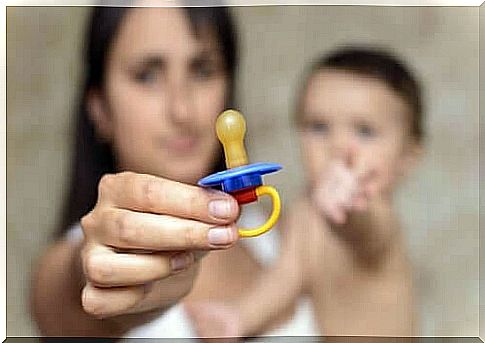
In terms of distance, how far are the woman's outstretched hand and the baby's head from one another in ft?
0.41

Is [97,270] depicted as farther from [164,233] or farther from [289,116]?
[289,116]

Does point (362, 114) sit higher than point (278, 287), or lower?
higher

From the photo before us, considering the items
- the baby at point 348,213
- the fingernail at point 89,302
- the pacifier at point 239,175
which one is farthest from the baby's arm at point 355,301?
the fingernail at point 89,302

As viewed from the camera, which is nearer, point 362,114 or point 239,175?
point 239,175

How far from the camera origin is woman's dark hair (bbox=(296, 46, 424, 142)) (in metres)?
0.84

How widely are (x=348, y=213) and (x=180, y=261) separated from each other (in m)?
0.17

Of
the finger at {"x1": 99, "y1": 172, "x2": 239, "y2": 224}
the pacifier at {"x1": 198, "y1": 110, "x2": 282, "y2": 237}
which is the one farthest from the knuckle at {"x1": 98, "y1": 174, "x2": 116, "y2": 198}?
the pacifier at {"x1": 198, "y1": 110, "x2": 282, "y2": 237}

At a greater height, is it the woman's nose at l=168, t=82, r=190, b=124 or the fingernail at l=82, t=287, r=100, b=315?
the woman's nose at l=168, t=82, r=190, b=124

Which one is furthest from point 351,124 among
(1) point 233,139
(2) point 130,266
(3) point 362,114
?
(2) point 130,266

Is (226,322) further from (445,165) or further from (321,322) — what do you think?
(445,165)

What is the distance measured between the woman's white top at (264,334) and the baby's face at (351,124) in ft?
0.25

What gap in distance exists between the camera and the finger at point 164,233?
77cm

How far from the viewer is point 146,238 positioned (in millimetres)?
780

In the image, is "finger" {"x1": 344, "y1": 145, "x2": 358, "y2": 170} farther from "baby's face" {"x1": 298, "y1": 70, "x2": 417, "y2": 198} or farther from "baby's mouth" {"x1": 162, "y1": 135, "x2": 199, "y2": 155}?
"baby's mouth" {"x1": 162, "y1": 135, "x2": 199, "y2": 155}
